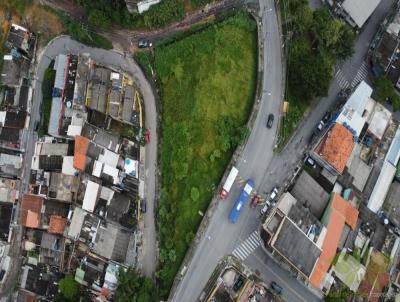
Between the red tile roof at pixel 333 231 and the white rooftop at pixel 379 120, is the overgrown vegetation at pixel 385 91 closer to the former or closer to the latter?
the white rooftop at pixel 379 120

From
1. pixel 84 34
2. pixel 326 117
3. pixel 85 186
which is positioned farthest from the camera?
pixel 326 117

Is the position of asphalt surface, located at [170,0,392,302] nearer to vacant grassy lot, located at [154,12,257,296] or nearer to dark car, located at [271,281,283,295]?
dark car, located at [271,281,283,295]

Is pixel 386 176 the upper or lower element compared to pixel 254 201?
upper

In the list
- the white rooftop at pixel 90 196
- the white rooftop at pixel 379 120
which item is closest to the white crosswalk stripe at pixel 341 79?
the white rooftop at pixel 379 120

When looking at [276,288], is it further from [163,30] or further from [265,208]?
[163,30]

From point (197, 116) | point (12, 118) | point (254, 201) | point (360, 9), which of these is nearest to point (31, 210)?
point (12, 118)

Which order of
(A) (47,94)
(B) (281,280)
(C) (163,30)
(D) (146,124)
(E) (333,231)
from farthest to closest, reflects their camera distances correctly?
(A) (47,94), (C) (163,30), (D) (146,124), (E) (333,231), (B) (281,280)

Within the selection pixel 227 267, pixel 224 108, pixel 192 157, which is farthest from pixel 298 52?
pixel 227 267
